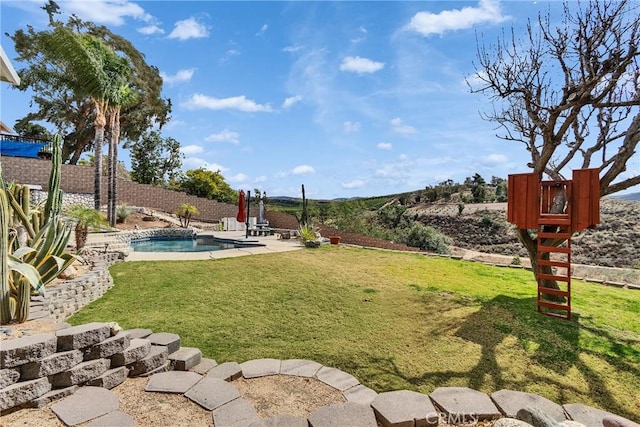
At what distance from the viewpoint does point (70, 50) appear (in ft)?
43.5

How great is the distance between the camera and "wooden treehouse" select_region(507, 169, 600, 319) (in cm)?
488

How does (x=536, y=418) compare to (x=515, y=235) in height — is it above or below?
below

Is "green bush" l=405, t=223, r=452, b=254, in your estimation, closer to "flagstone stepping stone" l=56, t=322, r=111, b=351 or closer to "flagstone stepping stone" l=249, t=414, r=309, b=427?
"flagstone stepping stone" l=249, t=414, r=309, b=427

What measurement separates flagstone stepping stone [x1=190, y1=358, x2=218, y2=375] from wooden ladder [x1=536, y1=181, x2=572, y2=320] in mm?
4932

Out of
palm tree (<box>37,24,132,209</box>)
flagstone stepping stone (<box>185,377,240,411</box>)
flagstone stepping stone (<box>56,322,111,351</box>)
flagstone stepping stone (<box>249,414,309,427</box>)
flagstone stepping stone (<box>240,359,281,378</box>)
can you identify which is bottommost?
flagstone stepping stone (<box>240,359,281,378</box>)

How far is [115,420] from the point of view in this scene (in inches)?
85.7

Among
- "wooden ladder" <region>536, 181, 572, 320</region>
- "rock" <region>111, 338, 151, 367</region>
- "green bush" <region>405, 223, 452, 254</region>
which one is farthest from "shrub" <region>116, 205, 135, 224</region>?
"wooden ladder" <region>536, 181, 572, 320</region>

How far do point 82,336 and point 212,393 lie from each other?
1.13 m

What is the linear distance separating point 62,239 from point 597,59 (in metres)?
8.41

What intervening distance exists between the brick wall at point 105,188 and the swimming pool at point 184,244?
6.94 m

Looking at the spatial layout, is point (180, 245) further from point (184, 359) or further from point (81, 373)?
point (81, 373)

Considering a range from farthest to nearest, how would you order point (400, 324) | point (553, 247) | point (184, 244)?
1. point (184, 244)
2. point (553, 247)
3. point (400, 324)

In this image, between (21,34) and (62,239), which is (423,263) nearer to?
(62,239)

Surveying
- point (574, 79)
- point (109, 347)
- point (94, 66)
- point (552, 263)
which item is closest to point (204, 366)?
point (109, 347)
